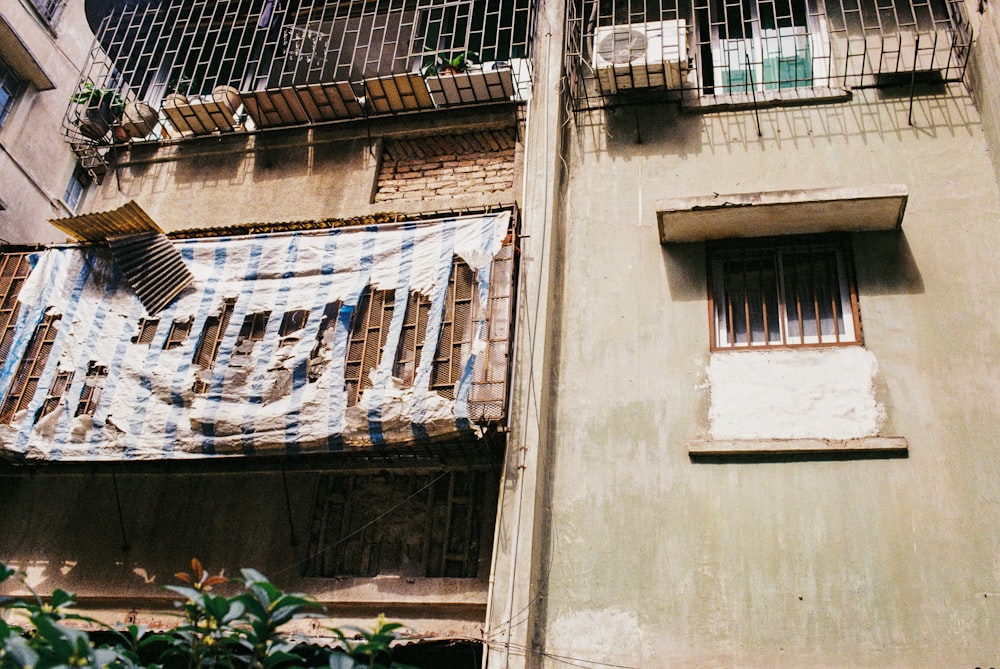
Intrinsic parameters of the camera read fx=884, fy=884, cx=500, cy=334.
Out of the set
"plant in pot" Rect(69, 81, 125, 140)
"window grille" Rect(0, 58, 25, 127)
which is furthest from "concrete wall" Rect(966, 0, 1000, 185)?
"window grille" Rect(0, 58, 25, 127)

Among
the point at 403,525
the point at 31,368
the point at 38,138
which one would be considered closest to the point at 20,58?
the point at 38,138

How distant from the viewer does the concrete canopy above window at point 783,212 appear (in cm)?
779

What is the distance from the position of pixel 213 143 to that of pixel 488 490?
5.89 metres

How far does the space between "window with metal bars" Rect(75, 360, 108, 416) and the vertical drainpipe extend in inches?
152

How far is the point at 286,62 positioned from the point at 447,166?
2.91m

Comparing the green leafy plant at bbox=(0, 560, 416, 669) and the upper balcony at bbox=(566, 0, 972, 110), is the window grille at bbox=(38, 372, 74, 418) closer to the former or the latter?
the green leafy plant at bbox=(0, 560, 416, 669)

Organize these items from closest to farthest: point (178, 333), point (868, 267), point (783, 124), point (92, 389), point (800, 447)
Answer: point (800, 447), point (868, 267), point (92, 389), point (178, 333), point (783, 124)

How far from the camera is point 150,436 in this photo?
7.81 meters

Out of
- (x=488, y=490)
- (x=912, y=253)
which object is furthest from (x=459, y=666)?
(x=912, y=253)

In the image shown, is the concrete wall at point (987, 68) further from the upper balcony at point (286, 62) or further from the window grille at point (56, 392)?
the window grille at point (56, 392)

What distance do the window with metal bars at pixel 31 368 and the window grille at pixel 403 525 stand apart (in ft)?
9.48

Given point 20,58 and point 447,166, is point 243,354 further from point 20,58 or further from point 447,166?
point 20,58

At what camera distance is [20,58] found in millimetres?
14781

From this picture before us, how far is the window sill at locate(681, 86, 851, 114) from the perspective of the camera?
9.12 metres
